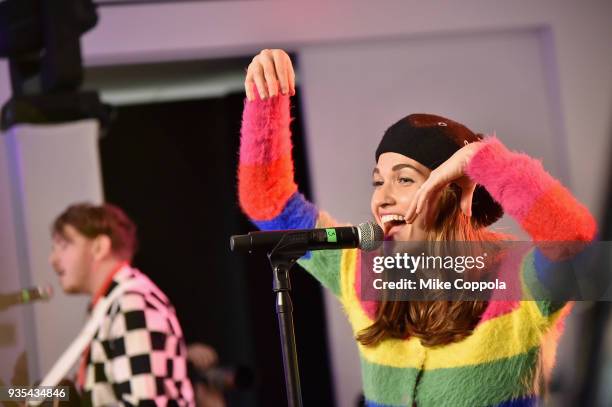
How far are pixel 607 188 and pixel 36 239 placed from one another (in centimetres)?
163

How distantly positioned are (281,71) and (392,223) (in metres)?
0.41

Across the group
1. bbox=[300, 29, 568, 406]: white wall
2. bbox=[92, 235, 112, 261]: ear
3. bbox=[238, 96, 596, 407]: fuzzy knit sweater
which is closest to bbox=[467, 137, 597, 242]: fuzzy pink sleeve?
bbox=[238, 96, 596, 407]: fuzzy knit sweater

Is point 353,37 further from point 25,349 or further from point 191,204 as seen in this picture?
point 25,349

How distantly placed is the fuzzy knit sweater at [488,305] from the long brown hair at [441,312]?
20mm

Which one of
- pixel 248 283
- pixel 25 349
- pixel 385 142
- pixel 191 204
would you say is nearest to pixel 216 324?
pixel 248 283

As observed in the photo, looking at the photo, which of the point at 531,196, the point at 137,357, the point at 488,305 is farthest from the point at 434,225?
the point at 137,357

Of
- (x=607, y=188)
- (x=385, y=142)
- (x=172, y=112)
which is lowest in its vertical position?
(x=607, y=188)

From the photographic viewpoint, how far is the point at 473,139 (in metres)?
1.79

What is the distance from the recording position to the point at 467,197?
1.70 m

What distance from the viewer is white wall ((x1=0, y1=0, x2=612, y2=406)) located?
7.30 feet

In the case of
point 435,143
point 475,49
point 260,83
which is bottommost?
point 435,143

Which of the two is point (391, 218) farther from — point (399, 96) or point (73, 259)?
point (73, 259)

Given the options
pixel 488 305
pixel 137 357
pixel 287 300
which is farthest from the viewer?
pixel 137 357

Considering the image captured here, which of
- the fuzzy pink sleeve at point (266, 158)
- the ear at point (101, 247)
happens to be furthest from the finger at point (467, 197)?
the ear at point (101, 247)
